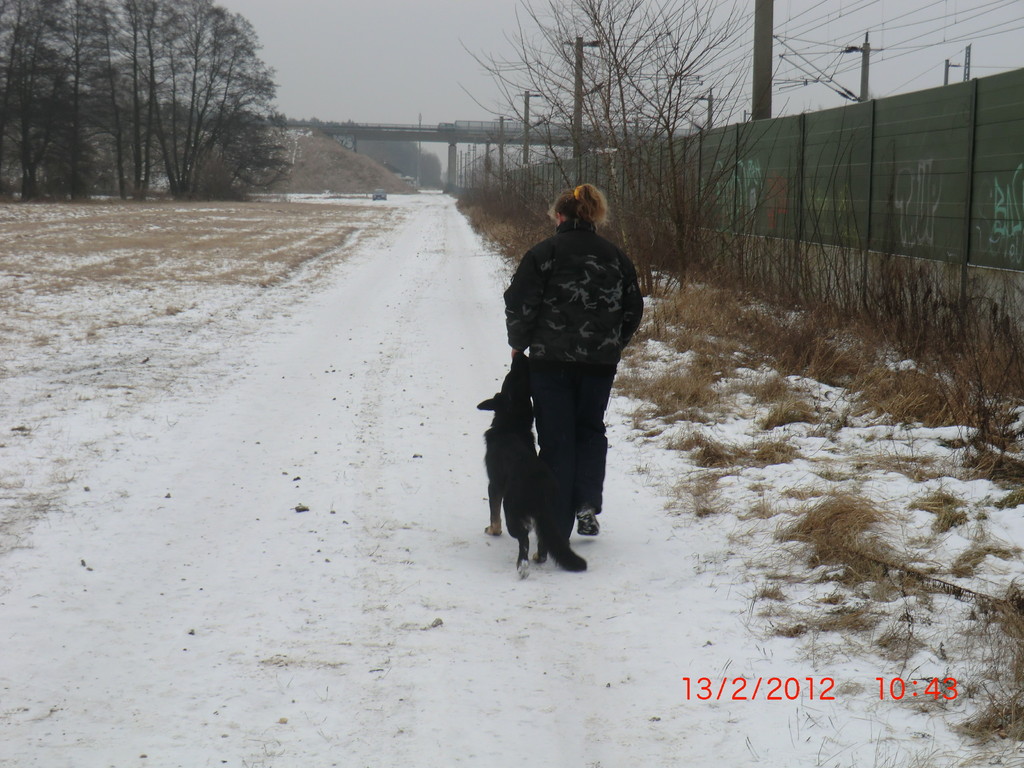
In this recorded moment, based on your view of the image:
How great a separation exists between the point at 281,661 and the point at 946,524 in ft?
11.2

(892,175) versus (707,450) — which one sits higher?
(892,175)

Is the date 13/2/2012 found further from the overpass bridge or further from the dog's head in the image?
the overpass bridge

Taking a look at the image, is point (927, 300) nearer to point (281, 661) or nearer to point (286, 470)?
point (286, 470)

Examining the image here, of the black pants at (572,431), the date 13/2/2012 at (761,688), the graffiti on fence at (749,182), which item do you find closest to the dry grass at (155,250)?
the graffiti on fence at (749,182)

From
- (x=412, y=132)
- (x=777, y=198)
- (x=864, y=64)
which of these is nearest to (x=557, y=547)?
(x=777, y=198)

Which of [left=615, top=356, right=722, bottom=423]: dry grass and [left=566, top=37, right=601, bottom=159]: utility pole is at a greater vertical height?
[left=566, top=37, right=601, bottom=159]: utility pole

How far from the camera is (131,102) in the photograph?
2896 inches

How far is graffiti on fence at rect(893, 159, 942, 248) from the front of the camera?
9828mm

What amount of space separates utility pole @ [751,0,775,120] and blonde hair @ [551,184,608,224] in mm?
10447

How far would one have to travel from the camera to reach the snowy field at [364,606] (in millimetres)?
3328

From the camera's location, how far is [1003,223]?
855cm

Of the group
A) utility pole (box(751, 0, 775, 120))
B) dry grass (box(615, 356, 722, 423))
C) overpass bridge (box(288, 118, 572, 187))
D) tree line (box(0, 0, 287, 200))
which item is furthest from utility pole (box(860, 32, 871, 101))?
overpass bridge (box(288, 118, 572, 187))

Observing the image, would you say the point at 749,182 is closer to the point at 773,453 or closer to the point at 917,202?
the point at 917,202

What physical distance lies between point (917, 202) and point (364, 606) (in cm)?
802
